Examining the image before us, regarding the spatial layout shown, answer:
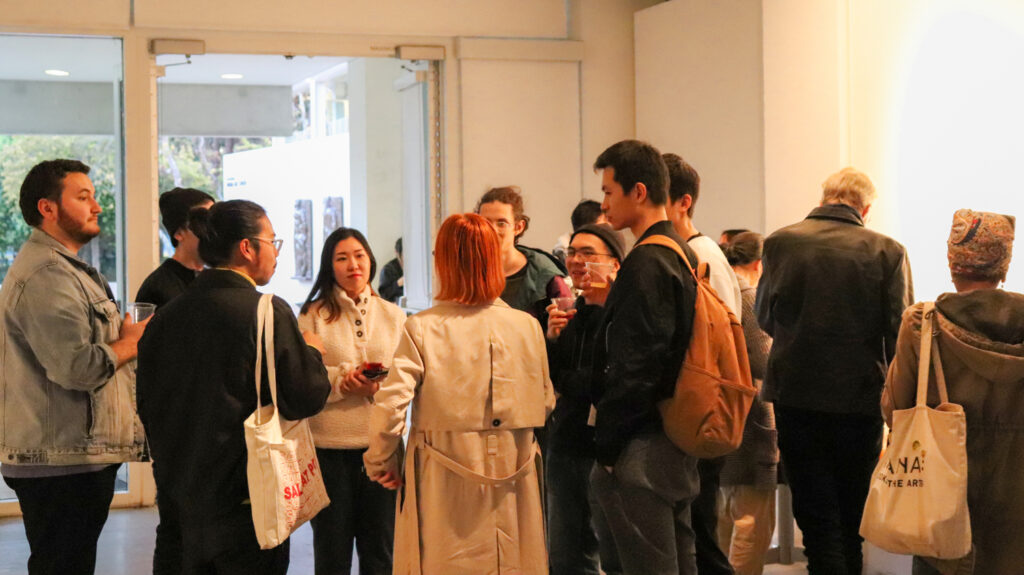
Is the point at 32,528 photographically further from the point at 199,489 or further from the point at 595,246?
the point at 595,246

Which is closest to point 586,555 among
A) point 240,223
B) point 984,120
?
point 240,223

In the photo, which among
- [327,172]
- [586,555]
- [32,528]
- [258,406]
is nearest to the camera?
[258,406]

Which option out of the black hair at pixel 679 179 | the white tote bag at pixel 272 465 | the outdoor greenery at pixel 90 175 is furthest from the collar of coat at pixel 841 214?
the outdoor greenery at pixel 90 175

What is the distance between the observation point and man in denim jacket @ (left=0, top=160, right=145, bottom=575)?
3318 mm

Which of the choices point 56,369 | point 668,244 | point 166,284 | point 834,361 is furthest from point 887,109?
point 56,369

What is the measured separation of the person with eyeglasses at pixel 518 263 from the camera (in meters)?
4.12

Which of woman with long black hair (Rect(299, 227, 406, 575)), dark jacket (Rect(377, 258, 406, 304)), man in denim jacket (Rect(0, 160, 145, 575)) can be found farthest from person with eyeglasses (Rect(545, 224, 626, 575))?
dark jacket (Rect(377, 258, 406, 304))

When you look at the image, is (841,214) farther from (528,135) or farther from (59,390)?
(528,135)

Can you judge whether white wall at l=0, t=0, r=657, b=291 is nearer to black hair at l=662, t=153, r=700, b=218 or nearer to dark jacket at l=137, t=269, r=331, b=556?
black hair at l=662, t=153, r=700, b=218

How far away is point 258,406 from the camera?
2.96 m

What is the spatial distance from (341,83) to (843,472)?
6.97 m

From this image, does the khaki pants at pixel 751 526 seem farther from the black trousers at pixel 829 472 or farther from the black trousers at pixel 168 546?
the black trousers at pixel 168 546

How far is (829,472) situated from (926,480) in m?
0.91

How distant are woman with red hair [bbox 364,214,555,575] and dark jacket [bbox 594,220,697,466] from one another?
299mm
